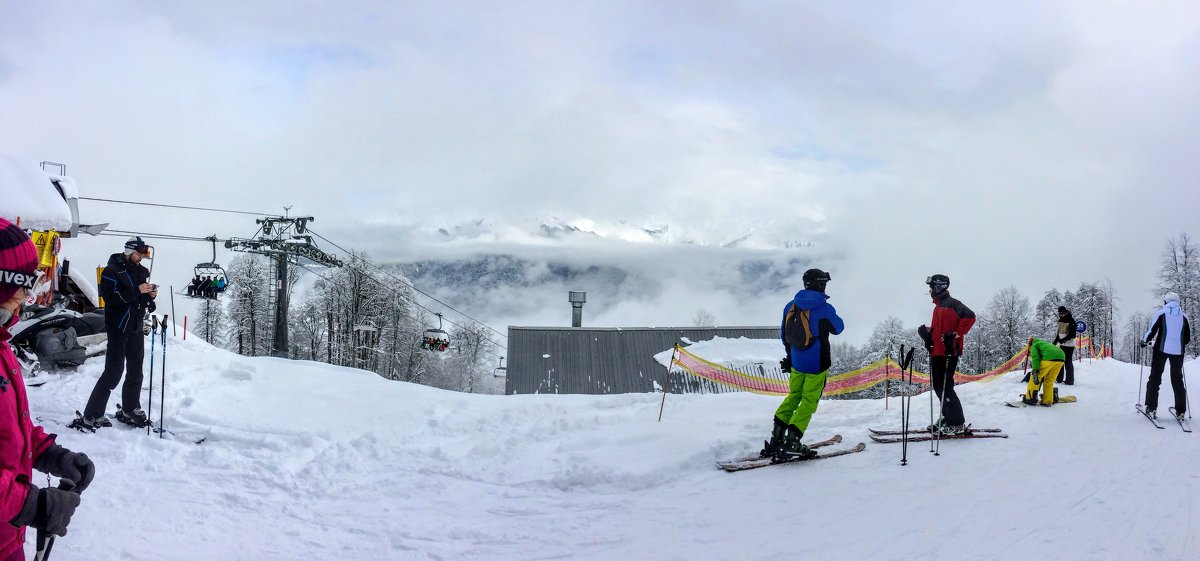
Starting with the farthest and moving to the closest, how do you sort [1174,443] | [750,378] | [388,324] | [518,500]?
[388,324]
[750,378]
[1174,443]
[518,500]

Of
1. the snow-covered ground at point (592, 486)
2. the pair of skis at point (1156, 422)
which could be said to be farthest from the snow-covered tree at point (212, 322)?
the pair of skis at point (1156, 422)

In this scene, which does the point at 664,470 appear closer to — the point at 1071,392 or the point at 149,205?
the point at 1071,392

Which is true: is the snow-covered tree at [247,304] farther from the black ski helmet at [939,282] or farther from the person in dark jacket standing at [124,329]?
the black ski helmet at [939,282]

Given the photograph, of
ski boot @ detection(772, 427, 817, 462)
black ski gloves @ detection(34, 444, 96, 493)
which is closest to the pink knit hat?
black ski gloves @ detection(34, 444, 96, 493)

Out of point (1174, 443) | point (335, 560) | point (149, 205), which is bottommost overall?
point (335, 560)

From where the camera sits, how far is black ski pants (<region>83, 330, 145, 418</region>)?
7449 millimetres

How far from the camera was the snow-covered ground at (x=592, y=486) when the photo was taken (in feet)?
16.0

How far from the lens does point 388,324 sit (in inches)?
1778

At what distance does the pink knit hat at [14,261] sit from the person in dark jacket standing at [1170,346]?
1174cm

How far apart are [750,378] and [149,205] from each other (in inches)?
1010

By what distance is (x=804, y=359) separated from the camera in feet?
22.8

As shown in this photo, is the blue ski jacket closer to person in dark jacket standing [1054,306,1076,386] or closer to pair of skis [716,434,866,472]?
pair of skis [716,434,866,472]

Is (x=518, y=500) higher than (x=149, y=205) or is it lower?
lower

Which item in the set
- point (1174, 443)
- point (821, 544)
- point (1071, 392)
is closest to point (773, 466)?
point (821, 544)
